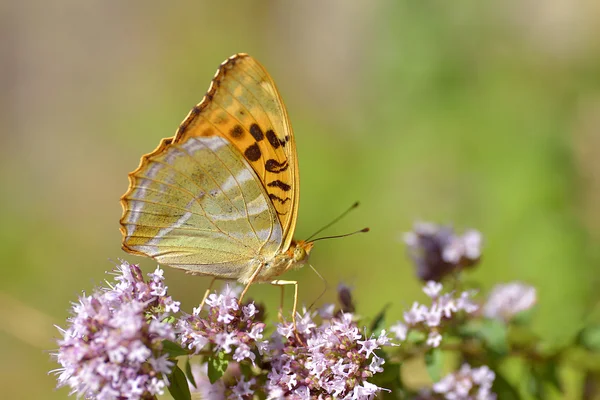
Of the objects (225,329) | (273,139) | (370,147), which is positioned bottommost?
(225,329)

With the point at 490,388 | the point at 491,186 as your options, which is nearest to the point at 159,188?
the point at 490,388

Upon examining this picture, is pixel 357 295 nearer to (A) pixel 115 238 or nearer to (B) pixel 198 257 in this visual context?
(B) pixel 198 257

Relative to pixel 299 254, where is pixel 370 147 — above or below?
above

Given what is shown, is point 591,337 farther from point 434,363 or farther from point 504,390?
point 434,363

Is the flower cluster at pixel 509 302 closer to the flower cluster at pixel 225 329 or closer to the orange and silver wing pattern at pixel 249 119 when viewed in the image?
the orange and silver wing pattern at pixel 249 119

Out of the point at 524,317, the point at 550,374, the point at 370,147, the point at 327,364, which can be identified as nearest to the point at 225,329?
the point at 327,364
